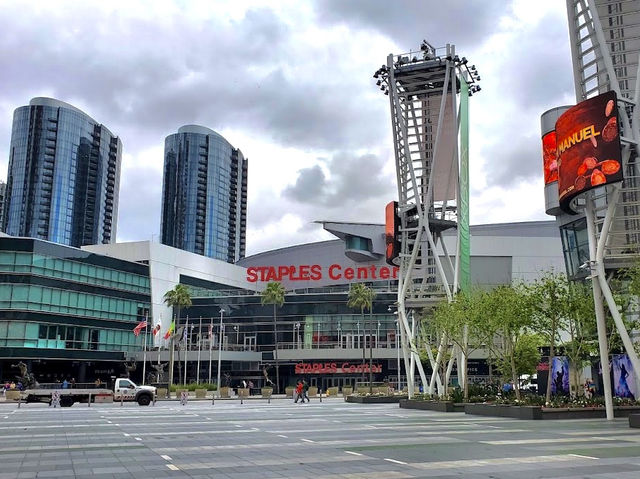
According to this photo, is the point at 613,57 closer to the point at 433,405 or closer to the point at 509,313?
the point at 509,313

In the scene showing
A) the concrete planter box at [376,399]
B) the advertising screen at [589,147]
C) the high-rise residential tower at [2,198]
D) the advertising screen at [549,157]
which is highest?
the high-rise residential tower at [2,198]

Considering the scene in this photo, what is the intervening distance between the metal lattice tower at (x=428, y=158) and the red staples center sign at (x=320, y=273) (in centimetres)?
5668

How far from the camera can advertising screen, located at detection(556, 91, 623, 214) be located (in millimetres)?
27500

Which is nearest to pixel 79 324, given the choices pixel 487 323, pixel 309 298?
pixel 309 298

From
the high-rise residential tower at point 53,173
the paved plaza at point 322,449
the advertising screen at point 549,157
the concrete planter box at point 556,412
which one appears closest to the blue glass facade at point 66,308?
the paved plaza at point 322,449

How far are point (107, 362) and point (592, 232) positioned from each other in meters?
80.3

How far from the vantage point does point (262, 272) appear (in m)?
118

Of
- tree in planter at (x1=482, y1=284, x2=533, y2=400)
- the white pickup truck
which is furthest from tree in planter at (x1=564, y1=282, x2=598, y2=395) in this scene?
the white pickup truck

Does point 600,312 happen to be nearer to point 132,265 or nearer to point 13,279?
point 13,279

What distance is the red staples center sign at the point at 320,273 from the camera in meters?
109

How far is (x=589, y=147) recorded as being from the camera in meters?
28.5

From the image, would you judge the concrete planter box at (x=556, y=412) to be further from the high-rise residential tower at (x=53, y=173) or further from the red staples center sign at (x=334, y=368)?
the high-rise residential tower at (x=53, y=173)

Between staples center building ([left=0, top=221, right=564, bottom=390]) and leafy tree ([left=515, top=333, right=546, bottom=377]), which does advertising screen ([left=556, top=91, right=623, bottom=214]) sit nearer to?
leafy tree ([left=515, top=333, right=546, bottom=377])

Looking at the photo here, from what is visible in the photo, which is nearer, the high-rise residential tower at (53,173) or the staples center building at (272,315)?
the staples center building at (272,315)
